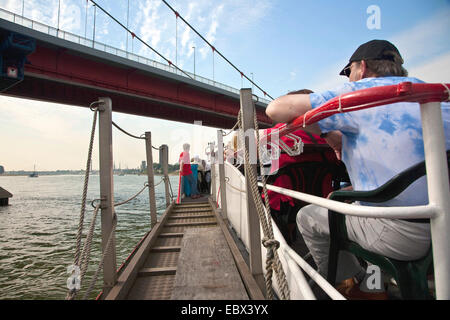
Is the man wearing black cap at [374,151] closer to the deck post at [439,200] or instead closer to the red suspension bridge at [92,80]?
the deck post at [439,200]

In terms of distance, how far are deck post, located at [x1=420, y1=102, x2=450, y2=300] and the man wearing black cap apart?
23 centimetres

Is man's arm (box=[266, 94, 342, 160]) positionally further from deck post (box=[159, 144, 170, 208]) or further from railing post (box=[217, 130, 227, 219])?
deck post (box=[159, 144, 170, 208])

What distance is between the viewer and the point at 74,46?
12133mm

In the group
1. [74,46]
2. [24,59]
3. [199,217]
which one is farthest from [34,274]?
[74,46]

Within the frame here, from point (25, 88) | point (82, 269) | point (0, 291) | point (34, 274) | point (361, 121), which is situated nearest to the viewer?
point (361, 121)

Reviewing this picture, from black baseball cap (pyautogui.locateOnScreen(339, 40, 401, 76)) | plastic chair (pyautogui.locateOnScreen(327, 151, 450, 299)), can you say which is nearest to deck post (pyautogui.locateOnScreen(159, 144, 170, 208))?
black baseball cap (pyautogui.locateOnScreen(339, 40, 401, 76))

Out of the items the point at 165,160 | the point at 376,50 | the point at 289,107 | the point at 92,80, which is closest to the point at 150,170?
the point at 165,160

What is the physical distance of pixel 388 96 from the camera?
2.29ft

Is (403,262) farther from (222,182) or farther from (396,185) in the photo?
(222,182)

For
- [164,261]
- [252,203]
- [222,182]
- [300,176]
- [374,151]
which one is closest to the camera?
[374,151]

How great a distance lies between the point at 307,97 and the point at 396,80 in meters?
0.37

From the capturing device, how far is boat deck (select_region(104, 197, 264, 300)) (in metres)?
1.49

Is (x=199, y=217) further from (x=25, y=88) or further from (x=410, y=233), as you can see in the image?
(x=25, y=88)

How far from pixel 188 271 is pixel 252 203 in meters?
0.72
